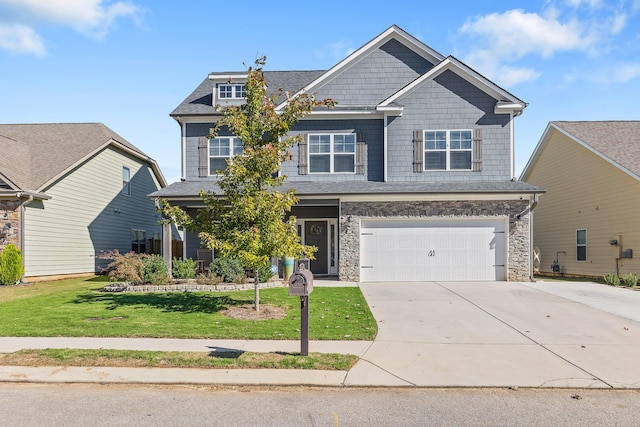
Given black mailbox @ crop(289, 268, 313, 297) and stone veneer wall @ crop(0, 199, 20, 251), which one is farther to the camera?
stone veneer wall @ crop(0, 199, 20, 251)

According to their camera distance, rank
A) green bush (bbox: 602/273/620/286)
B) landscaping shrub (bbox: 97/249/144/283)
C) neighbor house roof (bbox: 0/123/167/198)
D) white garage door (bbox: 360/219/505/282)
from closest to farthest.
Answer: landscaping shrub (bbox: 97/249/144/283) → green bush (bbox: 602/273/620/286) → white garage door (bbox: 360/219/505/282) → neighbor house roof (bbox: 0/123/167/198)

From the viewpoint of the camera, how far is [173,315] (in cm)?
1023

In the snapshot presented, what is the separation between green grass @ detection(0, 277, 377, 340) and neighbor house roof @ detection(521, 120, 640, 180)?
1175 centimetres

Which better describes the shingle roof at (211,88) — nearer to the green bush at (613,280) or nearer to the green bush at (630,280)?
the green bush at (613,280)

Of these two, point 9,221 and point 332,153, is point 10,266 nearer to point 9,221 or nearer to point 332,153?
point 9,221

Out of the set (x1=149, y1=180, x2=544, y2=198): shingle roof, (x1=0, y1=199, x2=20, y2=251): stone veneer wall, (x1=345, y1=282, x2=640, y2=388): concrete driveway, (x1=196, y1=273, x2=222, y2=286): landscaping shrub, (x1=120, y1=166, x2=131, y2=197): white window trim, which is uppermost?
(x1=120, y1=166, x2=131, y2=197): white window trim

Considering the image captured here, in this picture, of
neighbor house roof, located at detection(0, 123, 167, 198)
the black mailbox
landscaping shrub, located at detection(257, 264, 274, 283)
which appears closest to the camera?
the black mailbox

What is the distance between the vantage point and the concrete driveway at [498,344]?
619 centimetres

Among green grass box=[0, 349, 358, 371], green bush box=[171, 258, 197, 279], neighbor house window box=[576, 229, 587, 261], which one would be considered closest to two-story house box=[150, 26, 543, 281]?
green bush box=[171, 258, 197, 279]

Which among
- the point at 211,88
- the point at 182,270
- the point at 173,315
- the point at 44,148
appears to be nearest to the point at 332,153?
the point at 211,88

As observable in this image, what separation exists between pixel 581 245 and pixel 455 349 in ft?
51.9

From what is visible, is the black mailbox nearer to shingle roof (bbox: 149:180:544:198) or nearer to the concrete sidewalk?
the concrete sidewalk

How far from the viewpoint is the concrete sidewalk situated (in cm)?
610

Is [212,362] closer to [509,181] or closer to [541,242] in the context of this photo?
[509,181]
